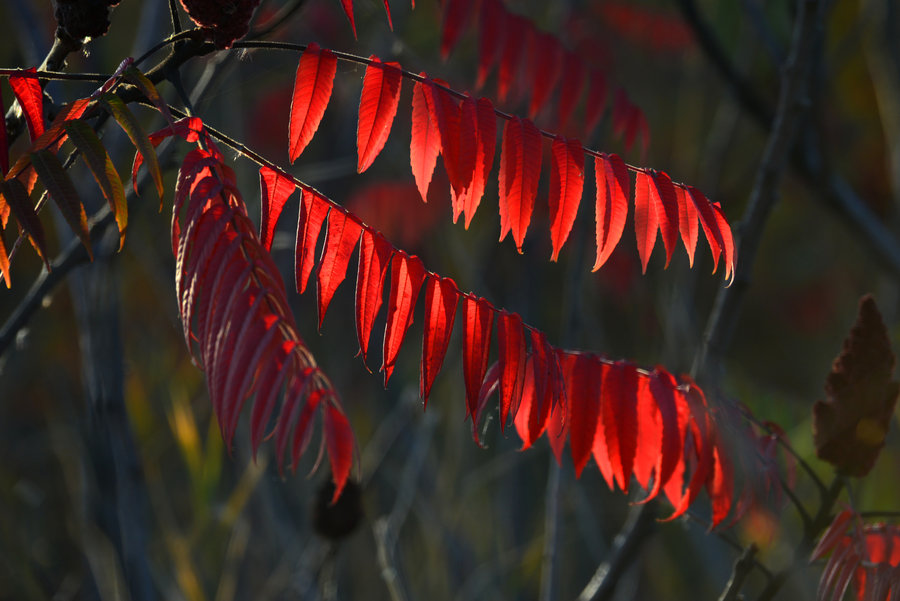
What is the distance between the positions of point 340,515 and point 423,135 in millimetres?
973

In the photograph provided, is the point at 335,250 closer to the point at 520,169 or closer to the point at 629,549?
the point at 520,169

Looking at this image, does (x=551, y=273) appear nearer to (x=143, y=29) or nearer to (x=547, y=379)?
(x=143, y=29)

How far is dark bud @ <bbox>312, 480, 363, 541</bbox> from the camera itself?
161cm

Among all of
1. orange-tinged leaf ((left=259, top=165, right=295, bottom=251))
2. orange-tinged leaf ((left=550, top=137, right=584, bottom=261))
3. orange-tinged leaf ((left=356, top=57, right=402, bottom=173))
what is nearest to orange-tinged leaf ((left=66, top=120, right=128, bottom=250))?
orange-tinged leaf ((left=259, top=165, right=295, bottom=251))

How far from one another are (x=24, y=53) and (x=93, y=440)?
0.84m

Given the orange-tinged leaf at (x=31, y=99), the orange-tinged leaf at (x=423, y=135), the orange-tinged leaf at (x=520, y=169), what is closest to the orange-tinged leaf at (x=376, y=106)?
the orange-tinged leaf at (x=423, y=135)

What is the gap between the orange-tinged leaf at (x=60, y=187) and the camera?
28.2 inches

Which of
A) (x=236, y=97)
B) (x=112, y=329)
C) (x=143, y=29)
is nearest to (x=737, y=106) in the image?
(x=236, y=97)

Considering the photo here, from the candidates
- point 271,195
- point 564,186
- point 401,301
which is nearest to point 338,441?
point 401,301

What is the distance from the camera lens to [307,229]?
88 cm

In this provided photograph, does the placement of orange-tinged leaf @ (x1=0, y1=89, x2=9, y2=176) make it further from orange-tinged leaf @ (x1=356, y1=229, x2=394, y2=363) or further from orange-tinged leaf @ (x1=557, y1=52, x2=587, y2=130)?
orange-tinged leaf @ (x1=557, y1=52, x2=587, y2=130)

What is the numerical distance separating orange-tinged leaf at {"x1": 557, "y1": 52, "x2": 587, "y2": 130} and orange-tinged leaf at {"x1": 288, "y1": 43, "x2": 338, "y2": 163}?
35.5 inches

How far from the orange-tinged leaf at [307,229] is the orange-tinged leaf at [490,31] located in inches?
32.7

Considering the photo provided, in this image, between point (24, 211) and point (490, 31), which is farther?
point (490, 31)
